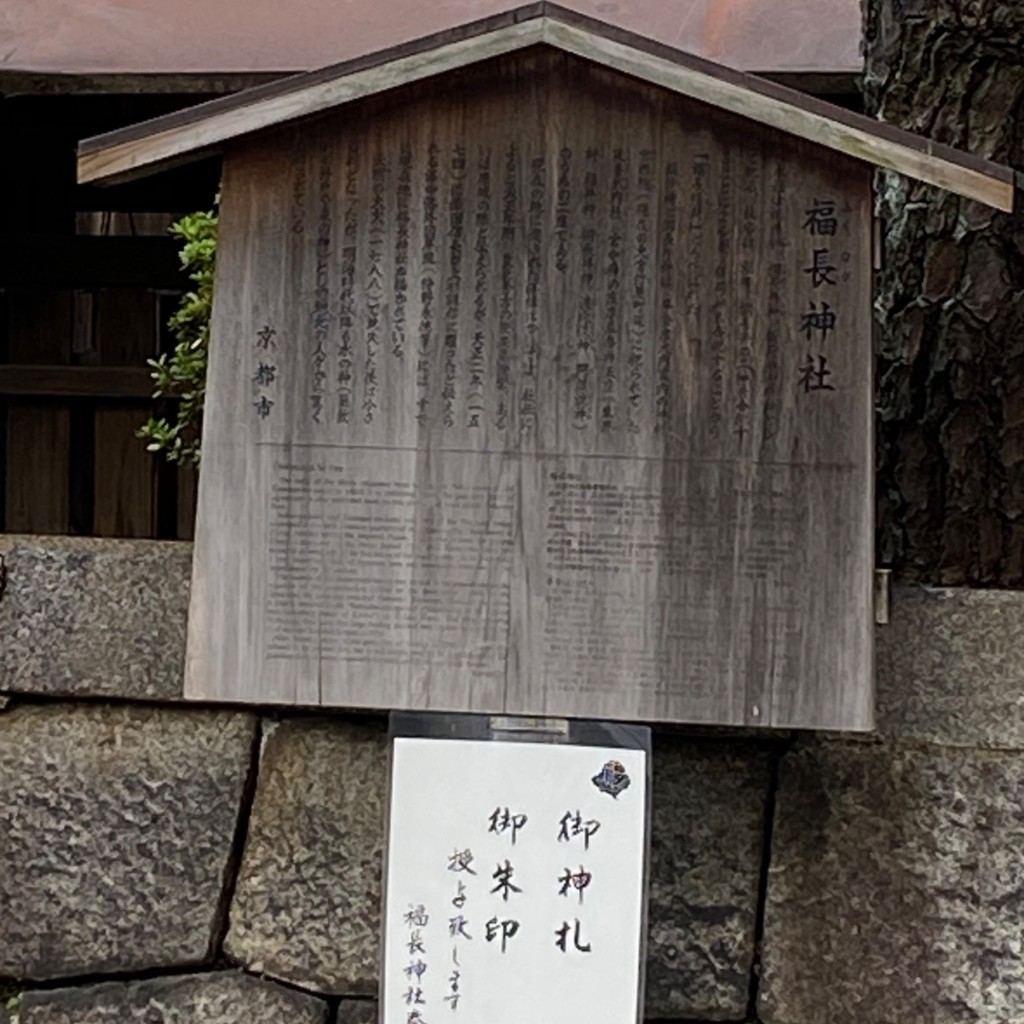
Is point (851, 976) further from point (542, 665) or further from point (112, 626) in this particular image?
point (112, 626)

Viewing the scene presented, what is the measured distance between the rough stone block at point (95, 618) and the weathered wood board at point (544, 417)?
1.01ft

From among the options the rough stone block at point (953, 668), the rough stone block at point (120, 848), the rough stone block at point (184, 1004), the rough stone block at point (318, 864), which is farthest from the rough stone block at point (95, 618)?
the rough stone block at point (953, 668)

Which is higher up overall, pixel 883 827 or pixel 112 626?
pixel 112 626

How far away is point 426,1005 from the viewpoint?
2.45 meters

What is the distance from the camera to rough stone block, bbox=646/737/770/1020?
8.75 ft

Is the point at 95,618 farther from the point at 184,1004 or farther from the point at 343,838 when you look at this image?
the point at 184,1004

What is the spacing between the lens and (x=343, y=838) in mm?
2707

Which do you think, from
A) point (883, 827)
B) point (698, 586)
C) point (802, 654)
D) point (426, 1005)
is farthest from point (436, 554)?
point (883, 827)

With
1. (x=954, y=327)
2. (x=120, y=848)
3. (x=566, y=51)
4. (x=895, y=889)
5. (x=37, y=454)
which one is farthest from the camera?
(x=37, y=454)

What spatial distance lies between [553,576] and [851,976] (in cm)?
100

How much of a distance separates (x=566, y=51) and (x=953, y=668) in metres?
1.35

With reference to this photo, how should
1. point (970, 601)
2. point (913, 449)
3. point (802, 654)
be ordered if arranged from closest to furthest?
point (802, 654) < point (970, 601) < point (913, 449)

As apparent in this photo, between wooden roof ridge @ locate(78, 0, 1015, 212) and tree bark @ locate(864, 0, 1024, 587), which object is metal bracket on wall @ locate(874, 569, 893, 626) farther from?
wooden roof ridge @ locate(78, 0, 1015, 212)

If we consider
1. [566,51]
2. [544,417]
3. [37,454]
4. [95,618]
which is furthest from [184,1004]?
[37,454]
